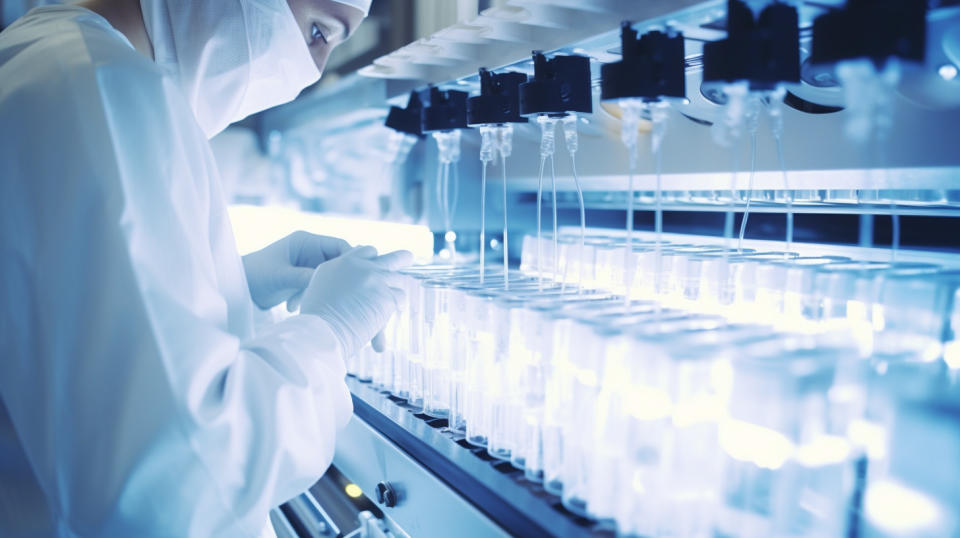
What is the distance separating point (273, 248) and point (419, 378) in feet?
1.84

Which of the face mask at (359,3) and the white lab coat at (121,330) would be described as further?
the face mask at (359,3)

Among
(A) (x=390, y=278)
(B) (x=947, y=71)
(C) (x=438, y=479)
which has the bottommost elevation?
(C) (x=438, y=479)

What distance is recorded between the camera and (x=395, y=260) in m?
1.17

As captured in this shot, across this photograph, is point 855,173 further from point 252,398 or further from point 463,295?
point 252,398

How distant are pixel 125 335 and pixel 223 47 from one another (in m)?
0.59

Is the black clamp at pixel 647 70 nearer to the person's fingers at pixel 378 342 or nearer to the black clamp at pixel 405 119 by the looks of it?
the person's fingers at pixel 378 342

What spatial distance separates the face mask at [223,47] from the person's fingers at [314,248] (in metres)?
0.32

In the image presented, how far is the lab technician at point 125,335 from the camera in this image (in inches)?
29.2

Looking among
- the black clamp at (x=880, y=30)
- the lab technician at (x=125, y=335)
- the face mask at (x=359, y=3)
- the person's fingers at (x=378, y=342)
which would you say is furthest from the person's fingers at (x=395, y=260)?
the black clamp at (x=880, y=30)

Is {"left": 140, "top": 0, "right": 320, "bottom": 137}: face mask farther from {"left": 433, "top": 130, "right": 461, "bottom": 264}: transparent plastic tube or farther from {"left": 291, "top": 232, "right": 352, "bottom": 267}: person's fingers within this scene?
{"left": 433, "top": 130, "right": 461, "bottom": 264}: transparent plastic tube

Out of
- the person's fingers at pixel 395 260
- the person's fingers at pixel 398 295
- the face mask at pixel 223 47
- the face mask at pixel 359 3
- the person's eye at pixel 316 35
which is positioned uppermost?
the face mask at pixel 359 3

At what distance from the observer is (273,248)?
1.46 m

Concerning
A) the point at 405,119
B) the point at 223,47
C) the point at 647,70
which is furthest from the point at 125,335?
the point at 405,119

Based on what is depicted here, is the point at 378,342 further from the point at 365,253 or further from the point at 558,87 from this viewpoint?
the point at 558,87
